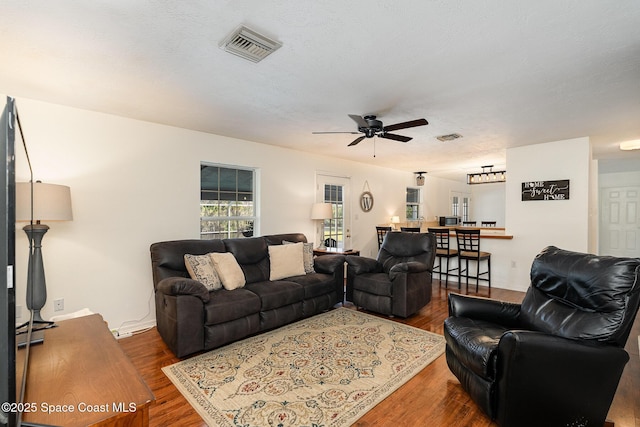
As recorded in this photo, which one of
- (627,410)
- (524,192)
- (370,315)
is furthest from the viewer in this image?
(524,192)

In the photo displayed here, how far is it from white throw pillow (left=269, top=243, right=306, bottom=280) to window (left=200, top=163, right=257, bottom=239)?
3.09ft

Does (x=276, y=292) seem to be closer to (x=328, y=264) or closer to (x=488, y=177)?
(x=328, y=264)

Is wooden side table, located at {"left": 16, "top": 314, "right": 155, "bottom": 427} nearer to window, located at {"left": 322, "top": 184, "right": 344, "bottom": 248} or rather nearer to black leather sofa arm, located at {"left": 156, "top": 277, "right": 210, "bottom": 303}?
black leather sofa arm, located at {"left": 156, "top": 277, "right": 210, "bottom": 303}

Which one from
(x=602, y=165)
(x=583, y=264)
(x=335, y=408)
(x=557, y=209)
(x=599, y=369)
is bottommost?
(x=335, y=408)

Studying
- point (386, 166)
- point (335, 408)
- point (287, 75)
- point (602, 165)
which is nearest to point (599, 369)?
point (335, 408)

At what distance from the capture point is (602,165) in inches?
258

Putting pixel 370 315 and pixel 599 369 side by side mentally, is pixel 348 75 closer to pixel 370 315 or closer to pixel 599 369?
pixel 599 369

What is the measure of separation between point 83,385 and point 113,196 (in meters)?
2.82

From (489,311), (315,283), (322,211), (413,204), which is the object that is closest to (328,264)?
(315,283)

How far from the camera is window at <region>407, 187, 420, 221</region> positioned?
8000mm

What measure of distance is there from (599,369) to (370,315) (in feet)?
7.64

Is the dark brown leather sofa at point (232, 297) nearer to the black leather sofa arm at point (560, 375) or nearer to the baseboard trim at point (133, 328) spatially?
the baseboard trim at point (133, 328)

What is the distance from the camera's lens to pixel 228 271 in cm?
330

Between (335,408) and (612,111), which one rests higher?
(612,111)
